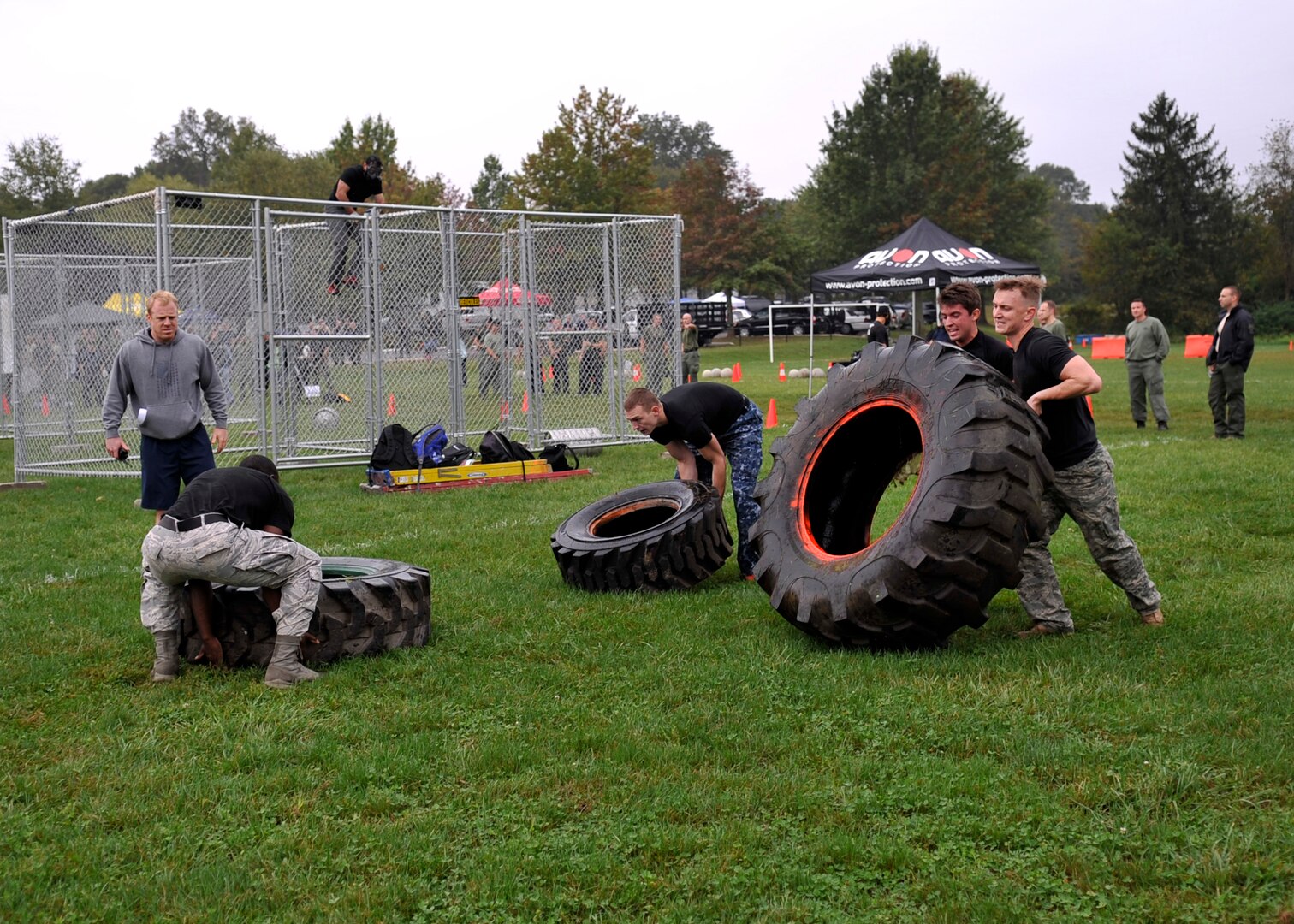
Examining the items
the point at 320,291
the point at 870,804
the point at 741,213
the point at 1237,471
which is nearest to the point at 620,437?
the point at 320,291

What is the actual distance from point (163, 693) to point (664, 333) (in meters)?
10.0

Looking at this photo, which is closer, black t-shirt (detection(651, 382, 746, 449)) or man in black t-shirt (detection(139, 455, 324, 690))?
man in black t-shirt (detection(139, 455, 324, 690))

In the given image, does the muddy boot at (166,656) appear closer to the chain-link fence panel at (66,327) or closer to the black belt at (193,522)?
→ the black belt at (193,522)

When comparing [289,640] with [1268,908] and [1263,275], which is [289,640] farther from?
[1263,275]

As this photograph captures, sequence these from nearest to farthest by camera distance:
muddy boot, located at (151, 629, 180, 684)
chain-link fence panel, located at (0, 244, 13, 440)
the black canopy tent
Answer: muddy boot, located at (151, 629, 180, 684) → chain-link fence panel, located at (0, 244, 13, 440) → the black canopy tent

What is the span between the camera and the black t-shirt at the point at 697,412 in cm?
750

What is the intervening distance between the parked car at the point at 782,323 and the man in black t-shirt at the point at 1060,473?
41.2m

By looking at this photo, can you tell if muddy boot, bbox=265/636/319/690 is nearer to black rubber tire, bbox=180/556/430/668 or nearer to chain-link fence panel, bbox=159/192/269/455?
black rubber tire, bbox=180/556/430/668

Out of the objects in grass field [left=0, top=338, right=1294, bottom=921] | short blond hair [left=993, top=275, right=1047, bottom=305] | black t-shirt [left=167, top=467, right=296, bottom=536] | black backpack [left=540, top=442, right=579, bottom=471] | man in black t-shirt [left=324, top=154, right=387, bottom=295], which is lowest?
grass field [left=0, top=338, right=1294, bottom=921]

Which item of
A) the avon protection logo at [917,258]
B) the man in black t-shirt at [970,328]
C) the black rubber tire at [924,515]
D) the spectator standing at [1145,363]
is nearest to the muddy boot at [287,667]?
the black rubber tire at [924,515]

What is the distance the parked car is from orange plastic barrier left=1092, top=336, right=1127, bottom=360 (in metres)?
11.4

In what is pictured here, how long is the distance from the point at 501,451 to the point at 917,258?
1061 cm

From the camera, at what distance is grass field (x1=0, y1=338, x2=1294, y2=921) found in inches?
138

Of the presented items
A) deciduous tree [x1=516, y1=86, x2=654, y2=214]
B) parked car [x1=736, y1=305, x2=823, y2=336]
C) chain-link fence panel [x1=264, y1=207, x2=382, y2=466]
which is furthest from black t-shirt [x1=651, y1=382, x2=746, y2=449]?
parked car [x1=736, y1=305, x2=823, y2=336]
